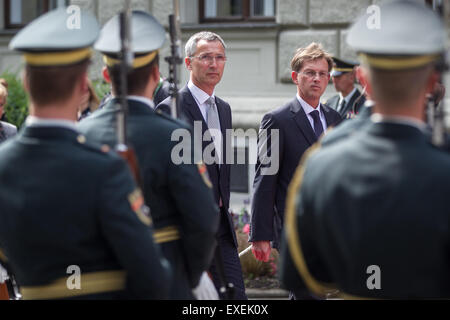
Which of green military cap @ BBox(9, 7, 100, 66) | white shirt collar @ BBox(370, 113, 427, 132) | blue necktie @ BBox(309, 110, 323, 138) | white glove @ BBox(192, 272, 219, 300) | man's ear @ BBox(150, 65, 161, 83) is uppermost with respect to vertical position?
green military cap @ BBox(9, 7, 100, 66)

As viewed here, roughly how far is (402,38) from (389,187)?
0.45m

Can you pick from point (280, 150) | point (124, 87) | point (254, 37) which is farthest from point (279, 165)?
point (254, 37)

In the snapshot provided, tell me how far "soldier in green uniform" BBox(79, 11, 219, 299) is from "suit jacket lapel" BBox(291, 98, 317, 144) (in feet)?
7.06

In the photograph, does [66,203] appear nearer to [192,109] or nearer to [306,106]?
[192,109]

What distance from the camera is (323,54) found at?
607cm

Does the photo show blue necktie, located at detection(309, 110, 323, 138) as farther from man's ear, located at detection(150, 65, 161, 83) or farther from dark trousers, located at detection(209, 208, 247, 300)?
man's ear, located at detection(150, 65, 161, 83)

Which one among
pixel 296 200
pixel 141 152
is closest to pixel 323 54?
pixel 141 152

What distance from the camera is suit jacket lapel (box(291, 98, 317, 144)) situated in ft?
18.7

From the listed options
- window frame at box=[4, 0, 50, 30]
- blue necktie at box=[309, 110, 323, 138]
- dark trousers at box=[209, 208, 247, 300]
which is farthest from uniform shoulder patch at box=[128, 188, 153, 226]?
window frame at box=[4, 0, 50, 30]

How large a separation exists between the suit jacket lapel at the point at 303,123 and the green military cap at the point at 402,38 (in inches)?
120

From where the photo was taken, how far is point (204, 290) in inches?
149

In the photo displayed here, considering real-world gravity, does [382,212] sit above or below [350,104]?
above

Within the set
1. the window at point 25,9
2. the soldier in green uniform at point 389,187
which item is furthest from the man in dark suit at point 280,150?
A: the window at point 25,9

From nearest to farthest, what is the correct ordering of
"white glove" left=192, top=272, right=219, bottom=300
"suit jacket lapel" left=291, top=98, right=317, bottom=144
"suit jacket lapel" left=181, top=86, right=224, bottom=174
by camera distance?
"white glove" left=192, top=272, right=219, bottom=300, "suit jacket lapel" left=181, top=86, right=224, bottom=174, "suit jacket lapel" left=291, top=98, right=317, bottom=144
